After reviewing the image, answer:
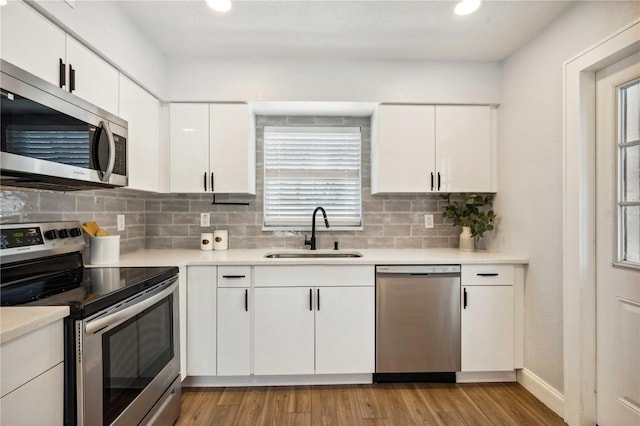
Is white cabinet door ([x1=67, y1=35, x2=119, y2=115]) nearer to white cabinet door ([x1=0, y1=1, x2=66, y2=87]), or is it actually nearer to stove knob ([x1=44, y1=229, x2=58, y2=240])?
white cabinet door ([x1=0, y1=1, x2=66, y2=87])

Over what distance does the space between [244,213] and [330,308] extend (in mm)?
1182

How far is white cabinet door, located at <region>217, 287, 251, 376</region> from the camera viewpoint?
2.21 m

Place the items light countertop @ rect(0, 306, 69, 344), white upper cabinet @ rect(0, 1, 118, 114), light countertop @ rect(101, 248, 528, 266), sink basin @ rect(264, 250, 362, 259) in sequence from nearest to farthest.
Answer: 1. light countertop @ rect(0, 306, 69, 344)
2. white upper cabinet @ rect(0, 1, 118, 114)
3. light countertop @ rect(101, 248, 528, 266)
4. sink basin @ rect(264, 250, 362, 259)

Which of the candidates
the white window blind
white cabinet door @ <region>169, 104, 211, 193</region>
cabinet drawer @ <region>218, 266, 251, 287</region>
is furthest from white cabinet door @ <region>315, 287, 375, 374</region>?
white cabinet door @ <region>169, 104, 211, 193</region>

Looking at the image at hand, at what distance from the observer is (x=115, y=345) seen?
135cm

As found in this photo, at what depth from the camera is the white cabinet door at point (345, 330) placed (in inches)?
88.6

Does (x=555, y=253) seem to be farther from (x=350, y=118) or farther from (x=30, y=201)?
(x=30, y=201)

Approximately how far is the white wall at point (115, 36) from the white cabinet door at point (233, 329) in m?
1.54

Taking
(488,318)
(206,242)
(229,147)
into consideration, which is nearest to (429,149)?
(488,318)

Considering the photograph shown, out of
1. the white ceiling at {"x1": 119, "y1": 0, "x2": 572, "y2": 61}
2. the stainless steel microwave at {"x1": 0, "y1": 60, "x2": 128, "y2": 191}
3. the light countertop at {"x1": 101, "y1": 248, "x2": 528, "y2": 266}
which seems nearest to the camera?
the stainless steel microwave at {"x1": 0, "y1": 60, "x2": 128, "y2": 191}

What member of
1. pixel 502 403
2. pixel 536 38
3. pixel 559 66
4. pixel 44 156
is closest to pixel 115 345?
pixel 44 156

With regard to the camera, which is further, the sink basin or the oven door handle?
the sink basin

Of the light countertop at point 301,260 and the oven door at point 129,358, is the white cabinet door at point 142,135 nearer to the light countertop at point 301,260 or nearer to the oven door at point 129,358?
the light countertop at point 301,260

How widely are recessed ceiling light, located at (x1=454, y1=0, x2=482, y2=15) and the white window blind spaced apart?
1240 millimetres
